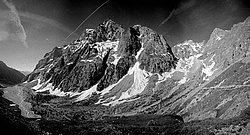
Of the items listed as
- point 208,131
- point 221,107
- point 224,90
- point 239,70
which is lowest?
point 208,131

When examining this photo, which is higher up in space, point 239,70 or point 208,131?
point 239,70

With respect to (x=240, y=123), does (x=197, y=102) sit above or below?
above

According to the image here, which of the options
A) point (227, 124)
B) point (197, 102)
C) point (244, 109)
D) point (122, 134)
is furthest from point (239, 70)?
point (122, 134)

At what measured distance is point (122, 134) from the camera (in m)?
128

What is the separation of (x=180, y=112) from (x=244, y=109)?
61.2m

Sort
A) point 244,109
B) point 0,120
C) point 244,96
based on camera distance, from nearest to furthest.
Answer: point 0,120, point 244,109, point 244,96

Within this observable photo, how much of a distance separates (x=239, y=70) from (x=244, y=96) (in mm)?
57135

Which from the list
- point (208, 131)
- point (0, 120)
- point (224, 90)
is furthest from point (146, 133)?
point (0, 120)

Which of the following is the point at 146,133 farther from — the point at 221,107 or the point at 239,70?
the point at 239,70

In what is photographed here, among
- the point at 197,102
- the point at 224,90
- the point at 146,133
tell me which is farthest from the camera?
the point at 197,102

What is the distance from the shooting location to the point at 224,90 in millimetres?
153750

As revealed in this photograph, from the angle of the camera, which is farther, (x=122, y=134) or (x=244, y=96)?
(x=122, y=134)

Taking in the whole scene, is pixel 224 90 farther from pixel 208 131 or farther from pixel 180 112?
pixel 208 131

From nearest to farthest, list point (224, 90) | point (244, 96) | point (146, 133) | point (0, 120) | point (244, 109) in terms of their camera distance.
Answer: point (0, 120)
point (244, 109)
point (244, 96)
point (146, 133)
point (224, 90)
